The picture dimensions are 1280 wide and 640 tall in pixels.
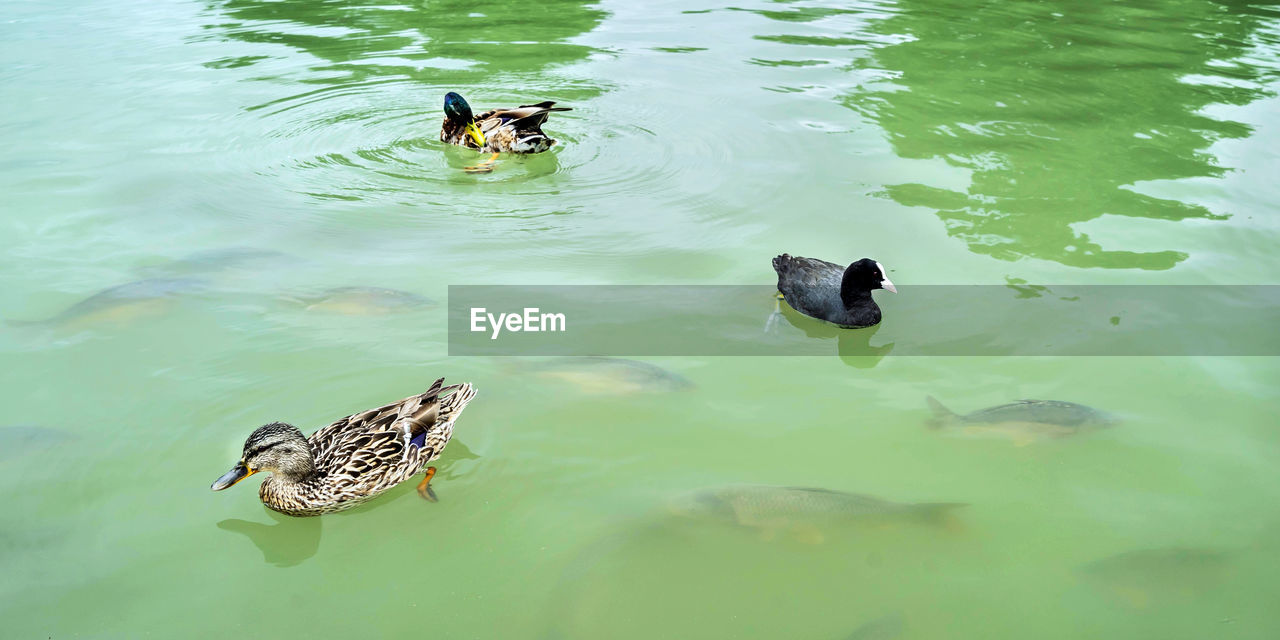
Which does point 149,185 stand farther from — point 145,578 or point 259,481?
point 145,578

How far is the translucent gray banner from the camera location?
21.8ft

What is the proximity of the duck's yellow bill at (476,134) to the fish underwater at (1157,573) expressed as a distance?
7054 millimetres

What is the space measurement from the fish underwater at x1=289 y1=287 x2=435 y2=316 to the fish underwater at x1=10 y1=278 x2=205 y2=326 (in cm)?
89

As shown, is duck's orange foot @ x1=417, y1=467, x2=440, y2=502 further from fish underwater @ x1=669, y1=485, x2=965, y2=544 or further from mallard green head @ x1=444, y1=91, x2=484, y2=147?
mallard green head @ x1=444, y1=91, x2=484, y2=147

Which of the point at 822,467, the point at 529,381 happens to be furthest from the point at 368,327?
the point at 822,467

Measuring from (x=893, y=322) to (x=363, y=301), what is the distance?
3814 mm

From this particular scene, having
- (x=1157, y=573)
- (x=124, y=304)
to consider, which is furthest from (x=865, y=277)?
(x=124, y=304)

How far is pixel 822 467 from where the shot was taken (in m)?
5.44

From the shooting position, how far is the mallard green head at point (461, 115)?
9.92 metres

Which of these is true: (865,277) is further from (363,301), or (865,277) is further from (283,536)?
(283,536)

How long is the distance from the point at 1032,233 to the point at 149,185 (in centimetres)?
808

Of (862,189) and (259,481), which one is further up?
(862,189)

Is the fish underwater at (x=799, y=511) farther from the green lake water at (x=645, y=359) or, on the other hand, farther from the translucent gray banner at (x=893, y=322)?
the translucent gray banner at (x=893, y=322)

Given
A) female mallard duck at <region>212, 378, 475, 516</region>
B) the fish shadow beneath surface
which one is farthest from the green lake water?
female mallard duck at <region>212, 378, 475, 516</region>
